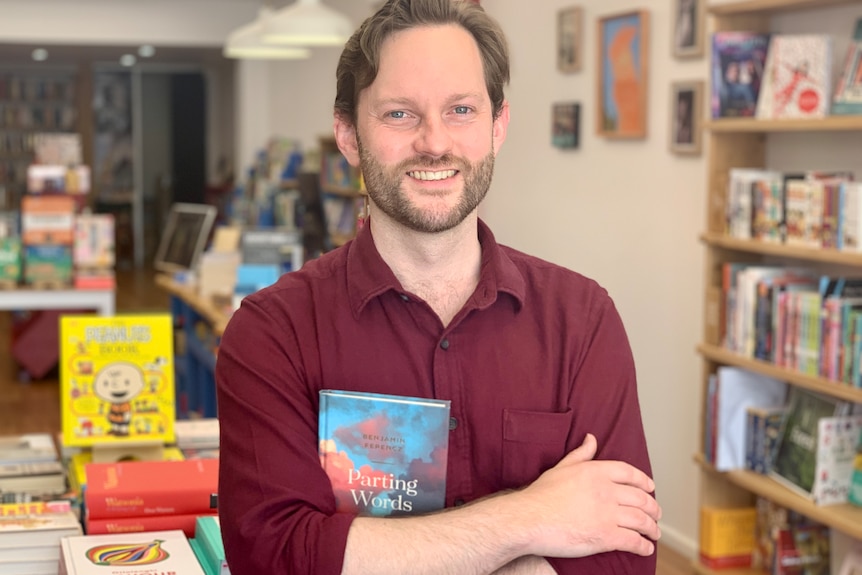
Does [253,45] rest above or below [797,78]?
above

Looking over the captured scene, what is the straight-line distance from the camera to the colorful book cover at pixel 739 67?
3.66m

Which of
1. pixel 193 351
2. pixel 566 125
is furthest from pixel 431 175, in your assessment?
pixel 193 351

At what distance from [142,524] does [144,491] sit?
0.06m

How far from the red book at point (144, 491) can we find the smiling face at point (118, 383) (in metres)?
0.33

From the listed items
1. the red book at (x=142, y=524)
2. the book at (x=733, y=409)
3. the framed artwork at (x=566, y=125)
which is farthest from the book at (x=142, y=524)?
the framed artwork at (x=566, y=125)

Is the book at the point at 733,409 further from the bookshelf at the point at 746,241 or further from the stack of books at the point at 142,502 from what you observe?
the stack of books at the point at 142,502

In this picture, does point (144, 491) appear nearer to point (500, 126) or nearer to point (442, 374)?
point (442, 374)

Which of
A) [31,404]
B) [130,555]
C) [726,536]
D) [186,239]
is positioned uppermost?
[186,239]

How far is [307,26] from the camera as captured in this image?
16.4ft

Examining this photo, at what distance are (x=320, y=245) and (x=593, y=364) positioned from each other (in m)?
3.45

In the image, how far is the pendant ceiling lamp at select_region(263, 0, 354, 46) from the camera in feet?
16.3

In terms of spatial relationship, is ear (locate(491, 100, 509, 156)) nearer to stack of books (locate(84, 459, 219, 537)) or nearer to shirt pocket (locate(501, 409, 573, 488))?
shirt pocket (locate(501, 409, 573, 488))

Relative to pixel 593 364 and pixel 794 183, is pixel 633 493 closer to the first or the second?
pixel 593 364

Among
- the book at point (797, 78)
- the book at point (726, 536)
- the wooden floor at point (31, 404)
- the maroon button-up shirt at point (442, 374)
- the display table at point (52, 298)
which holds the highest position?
the book at point (797, 78)
